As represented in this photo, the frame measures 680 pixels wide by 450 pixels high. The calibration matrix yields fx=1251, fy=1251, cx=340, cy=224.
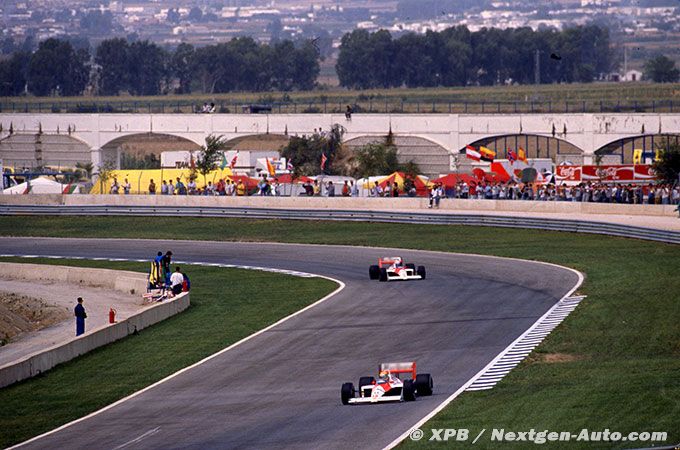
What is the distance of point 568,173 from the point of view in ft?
207

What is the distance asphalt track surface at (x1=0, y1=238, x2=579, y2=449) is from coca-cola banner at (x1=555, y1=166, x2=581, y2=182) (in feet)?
59.2

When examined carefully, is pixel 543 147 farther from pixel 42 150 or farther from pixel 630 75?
pixel 630 75

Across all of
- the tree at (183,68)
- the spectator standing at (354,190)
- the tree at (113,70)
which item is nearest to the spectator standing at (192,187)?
the spectator standing at (354,190)

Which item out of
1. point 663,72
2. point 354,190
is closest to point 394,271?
point 354,190

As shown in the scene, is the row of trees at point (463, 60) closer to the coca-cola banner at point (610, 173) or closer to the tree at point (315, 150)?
Answer: the tree at point (315, 150)

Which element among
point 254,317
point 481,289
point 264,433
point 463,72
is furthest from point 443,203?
point 463,72

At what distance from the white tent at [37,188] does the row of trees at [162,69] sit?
9591 centimetres

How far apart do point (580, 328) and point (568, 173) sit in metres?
33.2

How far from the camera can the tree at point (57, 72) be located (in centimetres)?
16400

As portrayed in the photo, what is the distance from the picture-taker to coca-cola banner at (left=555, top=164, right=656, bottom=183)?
62.5 m

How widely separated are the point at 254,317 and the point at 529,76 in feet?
458

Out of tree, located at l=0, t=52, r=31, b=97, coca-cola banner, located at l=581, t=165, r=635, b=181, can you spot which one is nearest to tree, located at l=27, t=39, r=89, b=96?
tree, located at l=0, t=52, r=31, b=97

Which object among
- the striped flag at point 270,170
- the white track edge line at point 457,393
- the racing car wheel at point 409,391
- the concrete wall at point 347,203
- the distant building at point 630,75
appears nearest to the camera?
the white track edge line at point 457,393

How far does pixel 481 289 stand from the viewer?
1510 inches
